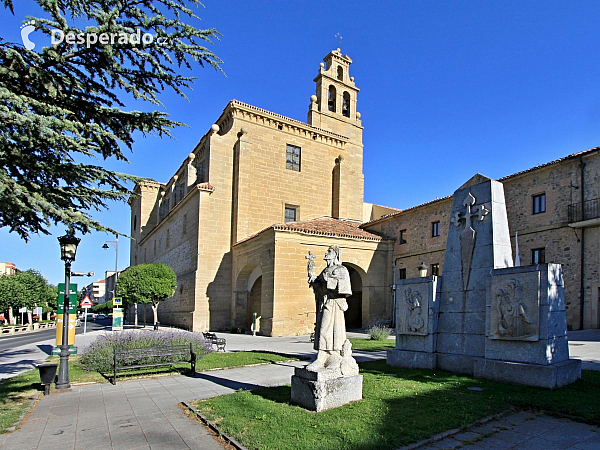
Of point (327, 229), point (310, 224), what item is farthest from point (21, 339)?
point (327, 229)

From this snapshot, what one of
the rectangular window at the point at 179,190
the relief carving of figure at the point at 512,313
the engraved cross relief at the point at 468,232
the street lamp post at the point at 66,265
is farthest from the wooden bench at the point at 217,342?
the rectangular window at the point at 179,190

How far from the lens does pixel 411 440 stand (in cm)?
436

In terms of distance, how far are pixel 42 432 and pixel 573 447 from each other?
671 cm

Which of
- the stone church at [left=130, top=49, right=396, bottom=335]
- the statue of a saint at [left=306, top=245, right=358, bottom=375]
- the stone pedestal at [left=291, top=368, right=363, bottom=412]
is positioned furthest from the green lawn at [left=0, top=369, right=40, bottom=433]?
the stone church at [left=130, top=49, right=396, bottom=335]

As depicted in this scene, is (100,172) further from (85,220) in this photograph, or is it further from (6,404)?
(6,404)

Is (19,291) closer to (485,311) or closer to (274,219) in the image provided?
(274,219)

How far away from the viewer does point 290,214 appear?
27.6 metres

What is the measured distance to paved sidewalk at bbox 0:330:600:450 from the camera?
14.7 ft

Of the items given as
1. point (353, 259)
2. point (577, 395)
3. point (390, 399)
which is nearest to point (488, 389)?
point (577, 395)

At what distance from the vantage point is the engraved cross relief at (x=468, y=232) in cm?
805

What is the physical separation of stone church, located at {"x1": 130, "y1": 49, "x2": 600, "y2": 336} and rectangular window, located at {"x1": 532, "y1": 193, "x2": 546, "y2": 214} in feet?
0.15

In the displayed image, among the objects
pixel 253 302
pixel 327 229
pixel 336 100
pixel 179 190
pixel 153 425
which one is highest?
pixel 336 100

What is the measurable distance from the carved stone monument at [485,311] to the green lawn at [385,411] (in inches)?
16.7

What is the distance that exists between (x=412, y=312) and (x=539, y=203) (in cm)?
1214
